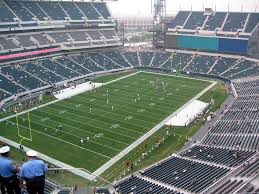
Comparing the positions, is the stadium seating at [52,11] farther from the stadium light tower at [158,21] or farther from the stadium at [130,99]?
the stadium light tower at [158,21]

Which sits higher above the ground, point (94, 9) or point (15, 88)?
point (94, 9)

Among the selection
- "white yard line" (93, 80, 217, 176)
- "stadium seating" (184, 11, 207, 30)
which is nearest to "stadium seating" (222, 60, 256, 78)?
"stadium seating" (184, 11, 207, 30)

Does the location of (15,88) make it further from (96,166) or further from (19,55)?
(96,166)

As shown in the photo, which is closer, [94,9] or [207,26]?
[207,26]

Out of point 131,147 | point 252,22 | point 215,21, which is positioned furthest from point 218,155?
point 215,21

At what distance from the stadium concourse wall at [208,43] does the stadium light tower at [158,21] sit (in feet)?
14.8

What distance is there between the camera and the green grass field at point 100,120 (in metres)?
32.8

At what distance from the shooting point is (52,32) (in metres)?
70.9

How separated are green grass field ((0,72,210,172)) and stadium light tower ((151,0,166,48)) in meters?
28.1

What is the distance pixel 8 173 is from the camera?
7125 millimetres

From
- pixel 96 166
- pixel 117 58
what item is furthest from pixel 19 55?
pixel 96 166

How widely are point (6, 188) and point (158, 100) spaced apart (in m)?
42.0

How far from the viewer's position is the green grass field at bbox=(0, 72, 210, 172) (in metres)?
32.8

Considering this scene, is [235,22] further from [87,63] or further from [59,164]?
[59,164]
